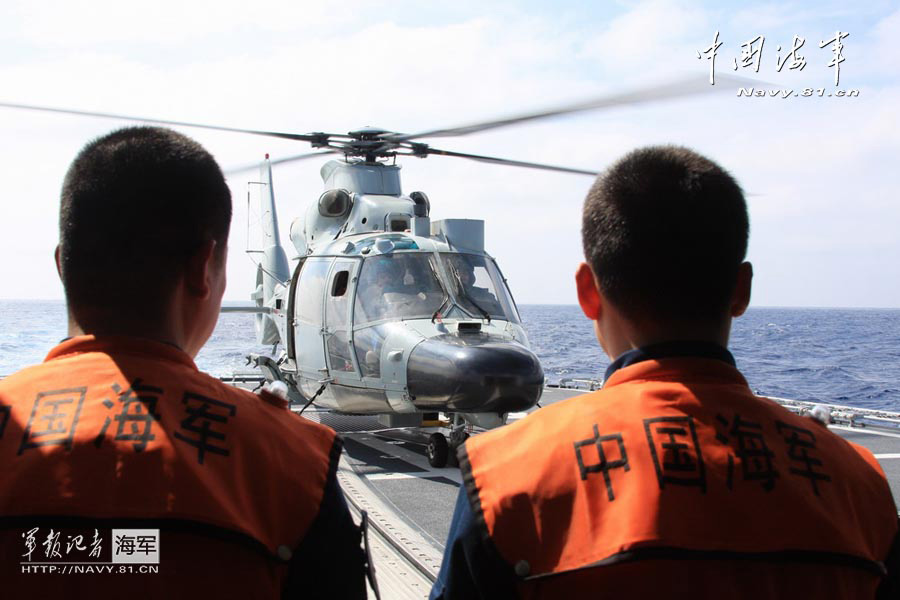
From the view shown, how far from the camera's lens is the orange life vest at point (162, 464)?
136cm

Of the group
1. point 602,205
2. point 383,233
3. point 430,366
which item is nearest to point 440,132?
point 383,233

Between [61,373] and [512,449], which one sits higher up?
[61,373]

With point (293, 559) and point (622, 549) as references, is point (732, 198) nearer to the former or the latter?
point (622, 549)

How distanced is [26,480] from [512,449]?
88 centimetres

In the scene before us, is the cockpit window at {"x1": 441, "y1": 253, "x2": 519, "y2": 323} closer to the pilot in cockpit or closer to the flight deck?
the pilot in cockpit

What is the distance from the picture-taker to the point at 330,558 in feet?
5.02

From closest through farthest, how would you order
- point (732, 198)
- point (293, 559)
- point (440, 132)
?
point (293, 559) < point (732, 198) < point (440, 132)

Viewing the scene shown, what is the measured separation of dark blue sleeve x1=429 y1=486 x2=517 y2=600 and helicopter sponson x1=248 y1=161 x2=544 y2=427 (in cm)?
587

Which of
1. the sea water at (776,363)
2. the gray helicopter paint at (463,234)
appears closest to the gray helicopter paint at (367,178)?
the gray helicopter paint at (463,234)

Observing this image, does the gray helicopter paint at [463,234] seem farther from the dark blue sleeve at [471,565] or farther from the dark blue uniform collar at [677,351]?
the dark blue sleeve at [471,565]

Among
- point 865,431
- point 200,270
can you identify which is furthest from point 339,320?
point 865,431

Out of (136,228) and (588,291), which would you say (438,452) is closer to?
(588,291)

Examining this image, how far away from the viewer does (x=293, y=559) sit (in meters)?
1.49

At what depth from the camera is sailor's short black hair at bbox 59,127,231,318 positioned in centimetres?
163
